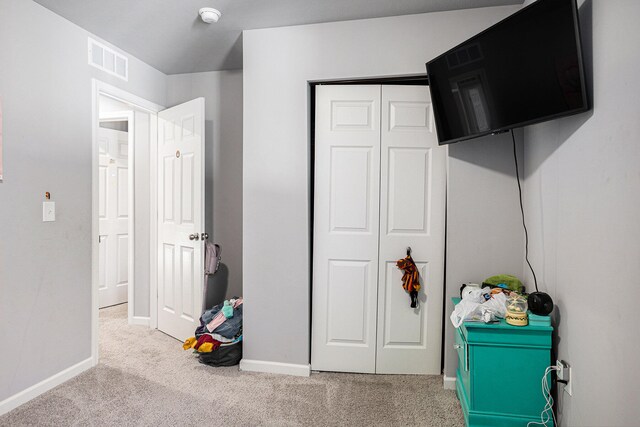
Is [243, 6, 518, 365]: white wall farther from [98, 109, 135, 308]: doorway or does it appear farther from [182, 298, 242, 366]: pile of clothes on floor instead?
[98, 109, 135, 308]: doorway

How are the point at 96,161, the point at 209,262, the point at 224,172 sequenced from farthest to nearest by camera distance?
1. the point at 224,172
2. the point at 209,262
3. the point at 96,161

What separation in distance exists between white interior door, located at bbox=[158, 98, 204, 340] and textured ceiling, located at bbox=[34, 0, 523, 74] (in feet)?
1.52

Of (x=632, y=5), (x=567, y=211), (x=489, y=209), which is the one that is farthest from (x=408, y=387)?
(x=632, y=5)

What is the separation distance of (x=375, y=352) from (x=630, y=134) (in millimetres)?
1880

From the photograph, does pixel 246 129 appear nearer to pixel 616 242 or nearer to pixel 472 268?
pixel 472 268

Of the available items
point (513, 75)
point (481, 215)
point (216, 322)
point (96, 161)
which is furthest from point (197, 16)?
point (481, 215)

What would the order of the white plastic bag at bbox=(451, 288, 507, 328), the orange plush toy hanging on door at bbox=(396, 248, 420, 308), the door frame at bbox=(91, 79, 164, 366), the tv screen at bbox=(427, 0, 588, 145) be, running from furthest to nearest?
the door frame at bbox=(91, 79, 164, 366)
the orange plush toy hanging on door at bbox=(396, 248, 420, 308)
the white plastic bag at bbox=(451, 288, 507, 328)
the tv screen at bbox=(427, 0, 588, 145)

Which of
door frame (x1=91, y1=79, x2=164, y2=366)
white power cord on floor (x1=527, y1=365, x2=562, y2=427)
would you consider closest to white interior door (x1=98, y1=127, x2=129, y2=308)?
door frame (x1=91, y1=79, x2=164, y2=366)

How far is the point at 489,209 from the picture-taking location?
2271mm

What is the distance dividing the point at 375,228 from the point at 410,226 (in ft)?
0.76

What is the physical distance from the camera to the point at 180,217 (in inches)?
120

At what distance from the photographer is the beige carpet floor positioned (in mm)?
1975

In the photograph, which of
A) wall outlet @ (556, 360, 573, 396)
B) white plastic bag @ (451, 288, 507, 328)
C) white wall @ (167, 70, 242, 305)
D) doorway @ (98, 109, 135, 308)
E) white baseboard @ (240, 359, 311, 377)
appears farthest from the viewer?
doorway @ (98, 109, 135, 308)

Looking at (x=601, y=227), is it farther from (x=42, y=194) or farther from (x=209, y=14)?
(x=42, y=194)
